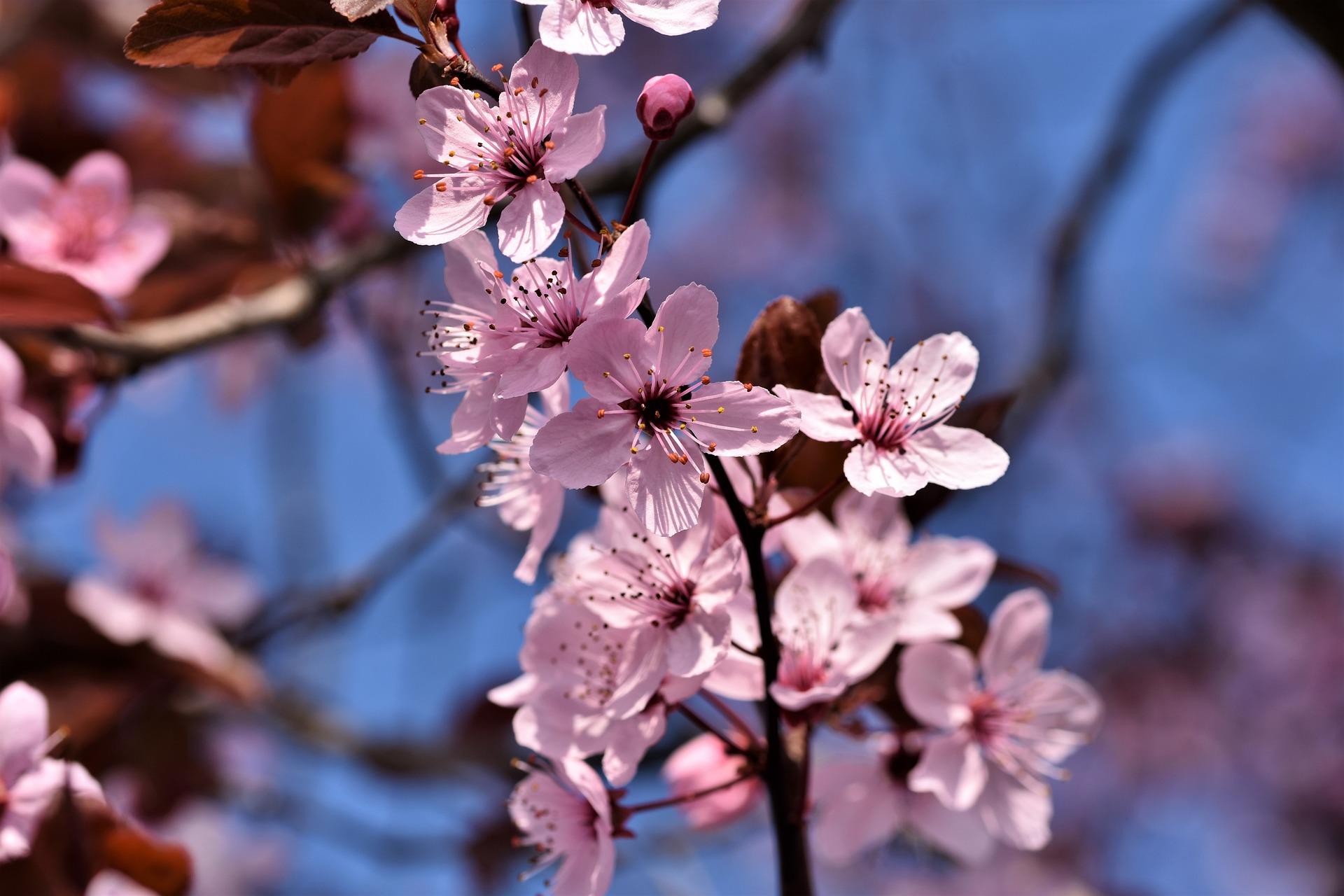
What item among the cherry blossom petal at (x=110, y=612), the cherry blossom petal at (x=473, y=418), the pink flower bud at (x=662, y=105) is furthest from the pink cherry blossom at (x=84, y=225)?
the pink flower bud at (x=662, y=105)

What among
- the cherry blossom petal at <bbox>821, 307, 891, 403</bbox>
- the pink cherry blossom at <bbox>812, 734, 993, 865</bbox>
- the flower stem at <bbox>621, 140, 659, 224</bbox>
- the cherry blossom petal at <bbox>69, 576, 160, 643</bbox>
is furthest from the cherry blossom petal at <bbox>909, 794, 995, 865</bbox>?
the cherry blossom petal at <bbox>69, 576, 160, 643</bbox>

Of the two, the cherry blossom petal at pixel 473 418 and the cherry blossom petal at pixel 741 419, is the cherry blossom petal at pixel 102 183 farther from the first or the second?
the cherry blossom petal at pixel 741 419

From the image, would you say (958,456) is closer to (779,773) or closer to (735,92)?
(779,773)

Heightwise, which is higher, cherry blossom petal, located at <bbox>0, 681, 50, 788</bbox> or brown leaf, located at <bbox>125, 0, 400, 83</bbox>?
brown leaf, located at <bbox>125, 0, 400, 83</bbox>

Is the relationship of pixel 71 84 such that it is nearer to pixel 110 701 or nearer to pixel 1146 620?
pixel 110 701

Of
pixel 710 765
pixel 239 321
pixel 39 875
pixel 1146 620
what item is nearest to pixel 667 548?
pixel 710 765

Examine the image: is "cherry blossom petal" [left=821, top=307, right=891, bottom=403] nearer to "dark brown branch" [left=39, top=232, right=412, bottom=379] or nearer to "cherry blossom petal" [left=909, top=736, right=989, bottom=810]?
"cherry blossom petal" [left=909, top=736, right=989, bottom=810]
